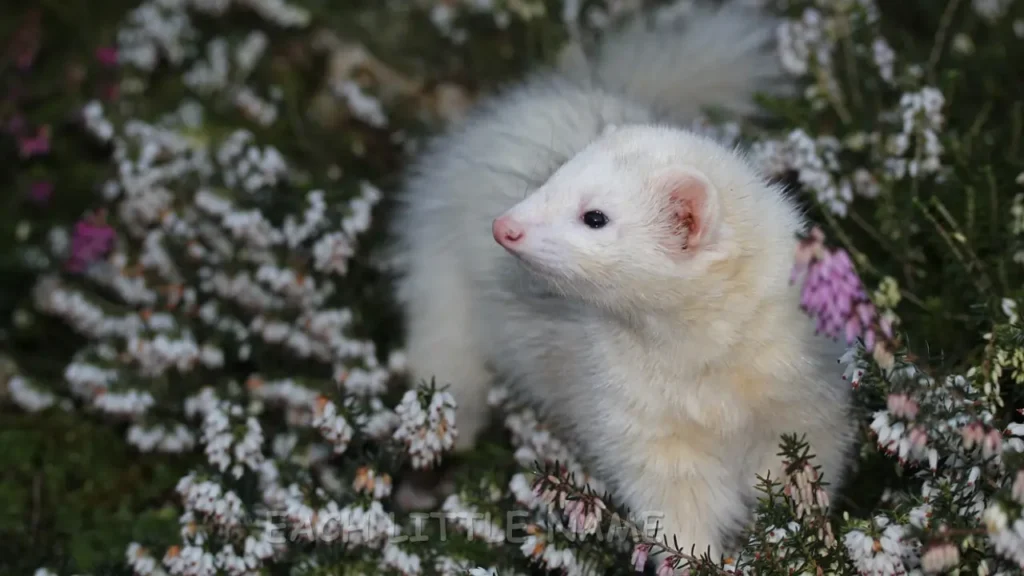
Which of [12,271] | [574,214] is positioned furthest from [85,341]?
[574,214]

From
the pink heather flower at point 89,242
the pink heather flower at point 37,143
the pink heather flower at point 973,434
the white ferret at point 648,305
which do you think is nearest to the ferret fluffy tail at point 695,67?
the white ferret at point 648,305

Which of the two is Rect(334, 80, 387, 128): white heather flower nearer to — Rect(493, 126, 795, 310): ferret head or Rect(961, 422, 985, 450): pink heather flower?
Rect(493, 126, 795, 310): ferret head

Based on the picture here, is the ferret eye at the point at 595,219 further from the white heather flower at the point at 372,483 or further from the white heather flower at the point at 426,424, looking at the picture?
the white heather flower at the point at 372,483

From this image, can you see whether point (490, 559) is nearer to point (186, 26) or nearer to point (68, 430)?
point (68, 430)

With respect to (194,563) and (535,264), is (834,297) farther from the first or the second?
(194,563)

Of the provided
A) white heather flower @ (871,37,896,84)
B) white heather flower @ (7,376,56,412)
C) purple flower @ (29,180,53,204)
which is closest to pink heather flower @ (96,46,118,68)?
purple flower @ (29,180,53,204)

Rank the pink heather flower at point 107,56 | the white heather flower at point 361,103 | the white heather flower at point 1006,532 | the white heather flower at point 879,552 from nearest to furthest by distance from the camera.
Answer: the white heather flower at point 1006,532, the white heather flower at point 879,552, the white heather flower at point 361,103, the pink heather flower at point 107,56
